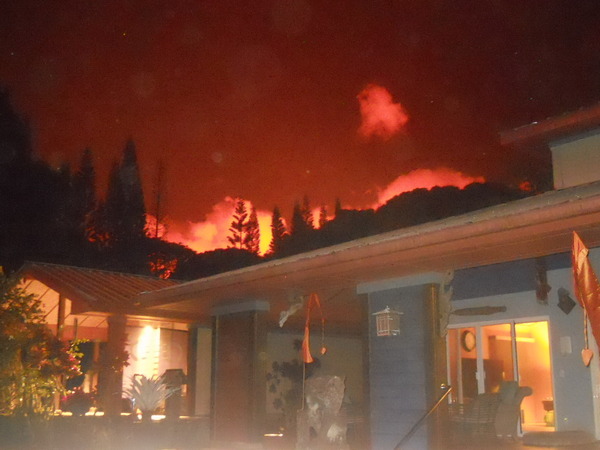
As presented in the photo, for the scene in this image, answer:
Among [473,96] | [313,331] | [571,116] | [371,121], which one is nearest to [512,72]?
[473,96]

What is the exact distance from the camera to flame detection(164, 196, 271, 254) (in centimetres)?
5594

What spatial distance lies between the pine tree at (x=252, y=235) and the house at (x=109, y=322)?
145ft

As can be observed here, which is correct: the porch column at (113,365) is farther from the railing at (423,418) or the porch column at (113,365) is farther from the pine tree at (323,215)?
the pine tree at (323,215)

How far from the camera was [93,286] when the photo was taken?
51.8 ft

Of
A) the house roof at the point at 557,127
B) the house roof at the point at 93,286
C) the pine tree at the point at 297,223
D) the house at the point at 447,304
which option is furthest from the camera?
the pine tree at the point at 297,223

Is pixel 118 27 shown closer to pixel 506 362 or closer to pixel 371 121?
pixel 506 362

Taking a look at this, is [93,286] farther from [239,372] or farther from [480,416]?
[480,416]

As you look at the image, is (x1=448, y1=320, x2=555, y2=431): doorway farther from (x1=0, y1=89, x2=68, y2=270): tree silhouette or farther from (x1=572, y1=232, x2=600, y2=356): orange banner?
(x1=0, y1=89, x2=68, y2=270): tree silhouette

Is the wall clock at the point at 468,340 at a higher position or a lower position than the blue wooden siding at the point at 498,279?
lower

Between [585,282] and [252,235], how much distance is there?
5848 centimetres

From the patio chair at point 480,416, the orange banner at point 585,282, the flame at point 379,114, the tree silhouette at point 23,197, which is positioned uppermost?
the flame at point 379,114

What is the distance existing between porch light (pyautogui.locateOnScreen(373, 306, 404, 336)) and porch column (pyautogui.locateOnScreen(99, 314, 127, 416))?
7.09 m

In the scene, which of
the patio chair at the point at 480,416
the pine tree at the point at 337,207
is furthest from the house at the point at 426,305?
the pine tree at the point at 337,207

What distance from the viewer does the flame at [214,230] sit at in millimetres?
55938
